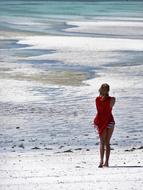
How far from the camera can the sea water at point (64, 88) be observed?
1488 cm

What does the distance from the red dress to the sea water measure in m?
2.67

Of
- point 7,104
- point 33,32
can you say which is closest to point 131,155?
point 7,104

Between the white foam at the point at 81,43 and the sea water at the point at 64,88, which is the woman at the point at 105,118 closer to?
the sea water at the point at 64,88

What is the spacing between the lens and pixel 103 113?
35.0 ft

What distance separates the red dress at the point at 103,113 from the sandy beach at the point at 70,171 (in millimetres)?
676

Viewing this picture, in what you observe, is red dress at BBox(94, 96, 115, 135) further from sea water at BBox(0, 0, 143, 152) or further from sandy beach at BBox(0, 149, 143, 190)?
sea water at BBox(0, 0, 143, 152)

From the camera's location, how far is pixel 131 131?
609 inches

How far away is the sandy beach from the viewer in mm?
9344

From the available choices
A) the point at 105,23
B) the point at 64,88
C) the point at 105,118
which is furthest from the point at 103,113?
the point at 105,23

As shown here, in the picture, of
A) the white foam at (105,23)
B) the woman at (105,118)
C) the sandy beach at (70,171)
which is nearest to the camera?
the sandy beach at (70,171)

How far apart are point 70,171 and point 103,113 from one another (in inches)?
41.2

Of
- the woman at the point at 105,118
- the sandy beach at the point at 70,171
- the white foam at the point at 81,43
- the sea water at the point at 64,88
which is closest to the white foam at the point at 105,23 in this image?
the sea water at the point at 64,88

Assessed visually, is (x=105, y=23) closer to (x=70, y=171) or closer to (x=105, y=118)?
(x=105, y=118)

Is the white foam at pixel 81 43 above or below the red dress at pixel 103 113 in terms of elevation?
below
